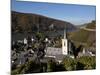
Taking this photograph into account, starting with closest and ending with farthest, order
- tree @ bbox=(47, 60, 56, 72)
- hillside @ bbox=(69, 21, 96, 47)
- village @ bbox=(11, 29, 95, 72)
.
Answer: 1. village @ bbox=(11, 29, 95, 72)
2. tree @ bbox=(47, 60, 56, 72)
3. hillside @ bbox=(69, 21, 96, 47)

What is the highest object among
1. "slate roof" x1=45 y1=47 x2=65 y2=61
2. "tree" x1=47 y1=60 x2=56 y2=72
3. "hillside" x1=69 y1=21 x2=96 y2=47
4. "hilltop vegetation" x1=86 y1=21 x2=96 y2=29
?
"hilltop vegetation" x1=86 y1=21 x2=96 y2=29

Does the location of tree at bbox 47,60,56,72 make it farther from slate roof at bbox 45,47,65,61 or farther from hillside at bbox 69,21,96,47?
hillside at bbox 69,21,96,47

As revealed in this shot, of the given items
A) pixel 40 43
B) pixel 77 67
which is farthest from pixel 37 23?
pixel 77 67

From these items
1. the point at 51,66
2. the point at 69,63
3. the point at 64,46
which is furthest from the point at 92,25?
the point at 51,66

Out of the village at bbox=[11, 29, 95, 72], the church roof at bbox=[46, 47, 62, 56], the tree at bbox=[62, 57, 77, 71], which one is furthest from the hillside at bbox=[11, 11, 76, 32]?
the tree at bbox=[62, 57, 77, 71]

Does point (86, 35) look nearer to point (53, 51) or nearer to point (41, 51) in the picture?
point (53, 51)

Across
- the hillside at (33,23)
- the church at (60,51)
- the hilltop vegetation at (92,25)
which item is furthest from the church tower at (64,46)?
the hilltop vegetation at (92,25)

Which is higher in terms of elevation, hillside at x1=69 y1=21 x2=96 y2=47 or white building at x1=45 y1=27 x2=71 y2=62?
hillside at x1=69 y1=21 x2=96 y2=47

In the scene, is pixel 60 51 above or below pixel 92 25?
below
